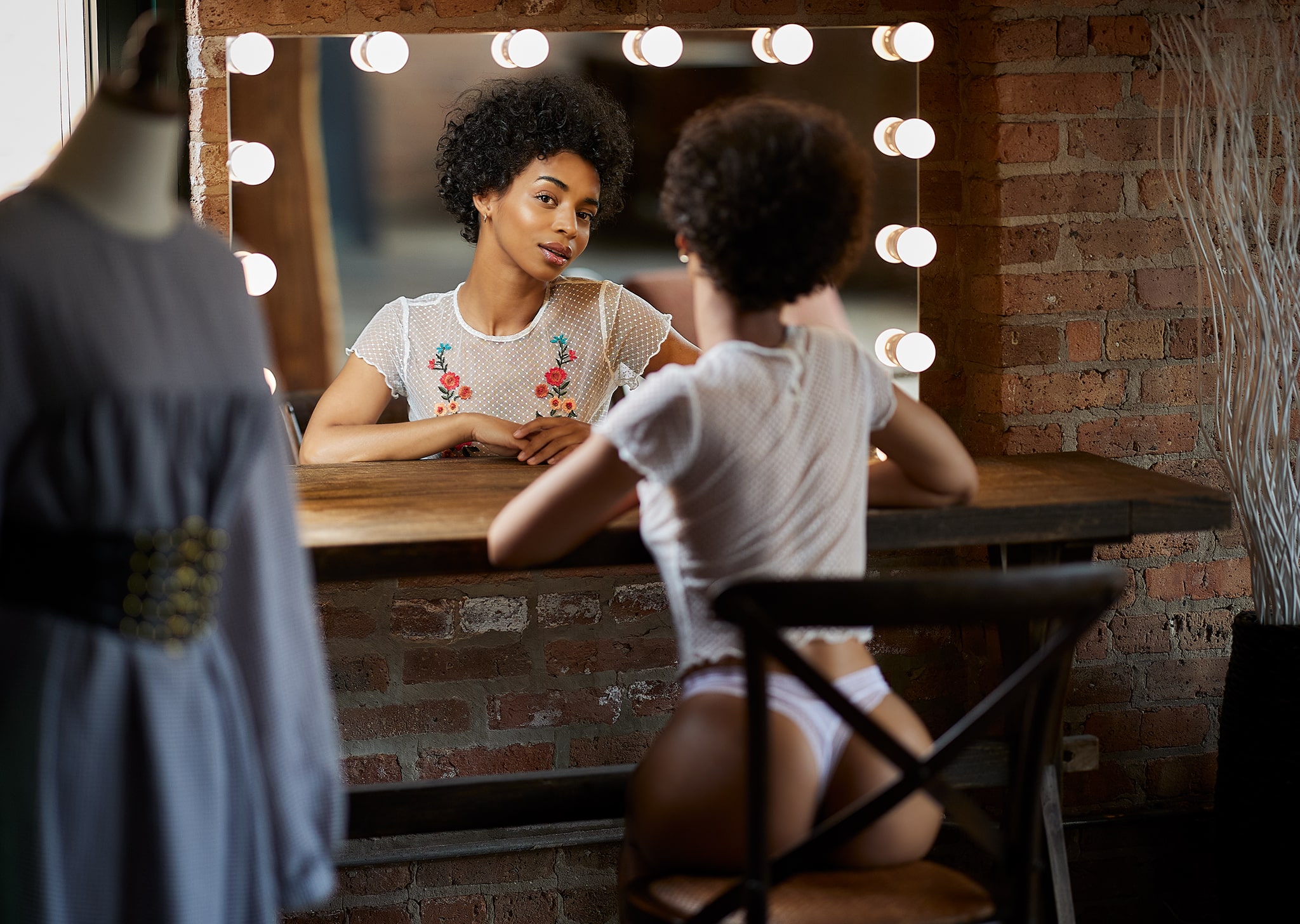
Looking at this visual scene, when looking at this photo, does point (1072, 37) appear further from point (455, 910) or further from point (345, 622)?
point (455, 910)

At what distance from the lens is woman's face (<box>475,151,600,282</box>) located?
6.86 feet

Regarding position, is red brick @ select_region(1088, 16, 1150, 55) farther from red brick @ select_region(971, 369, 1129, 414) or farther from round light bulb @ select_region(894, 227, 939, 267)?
red brick @ select_region(971, 369, 1129, 414)

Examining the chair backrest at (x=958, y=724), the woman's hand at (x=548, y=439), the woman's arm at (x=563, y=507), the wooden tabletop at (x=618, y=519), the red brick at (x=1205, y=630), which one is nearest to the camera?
the chair backrest at (x=958, y=724)

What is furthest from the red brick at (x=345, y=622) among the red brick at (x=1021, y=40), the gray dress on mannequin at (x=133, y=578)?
the red brick at (x=1021, y=40)

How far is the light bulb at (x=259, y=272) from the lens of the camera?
206cm

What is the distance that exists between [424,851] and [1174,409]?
4.92 feet

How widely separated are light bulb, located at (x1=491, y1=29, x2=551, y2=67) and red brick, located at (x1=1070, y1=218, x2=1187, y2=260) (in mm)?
937

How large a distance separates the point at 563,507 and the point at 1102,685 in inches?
56.2

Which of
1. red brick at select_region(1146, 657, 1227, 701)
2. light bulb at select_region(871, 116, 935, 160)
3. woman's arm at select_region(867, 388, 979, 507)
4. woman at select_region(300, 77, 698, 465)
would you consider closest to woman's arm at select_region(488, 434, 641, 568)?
woman's arm at select_region(867, 388, 979, 507)

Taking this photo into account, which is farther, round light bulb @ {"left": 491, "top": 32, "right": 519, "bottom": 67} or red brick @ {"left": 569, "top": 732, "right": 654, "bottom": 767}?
red brick @ {"left": 569, "top": 732, "right": 654, "bottom": 767}

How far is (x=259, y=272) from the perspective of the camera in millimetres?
2072

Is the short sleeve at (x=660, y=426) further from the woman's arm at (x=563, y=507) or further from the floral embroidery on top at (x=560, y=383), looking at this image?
the floral embroidery on top at (x=560, y=383)

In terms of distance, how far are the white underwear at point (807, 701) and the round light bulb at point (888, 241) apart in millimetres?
1181

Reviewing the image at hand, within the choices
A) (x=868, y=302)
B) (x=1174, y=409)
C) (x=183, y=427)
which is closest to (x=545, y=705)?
(x=868, y=302)
